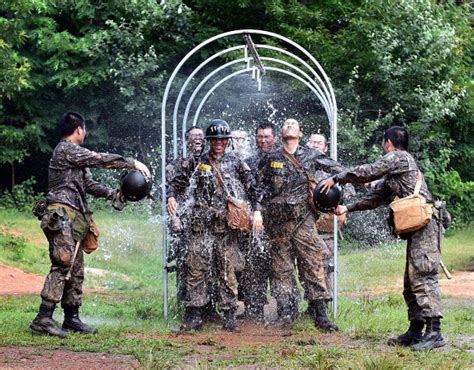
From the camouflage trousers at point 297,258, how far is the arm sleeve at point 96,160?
5.97ft

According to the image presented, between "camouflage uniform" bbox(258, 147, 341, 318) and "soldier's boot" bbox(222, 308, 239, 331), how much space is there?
20.6 inches

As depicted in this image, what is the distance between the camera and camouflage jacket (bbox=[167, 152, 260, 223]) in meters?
10.6

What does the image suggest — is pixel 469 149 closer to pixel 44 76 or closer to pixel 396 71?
pixel 396 71

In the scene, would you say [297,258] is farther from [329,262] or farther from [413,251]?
[413,251]

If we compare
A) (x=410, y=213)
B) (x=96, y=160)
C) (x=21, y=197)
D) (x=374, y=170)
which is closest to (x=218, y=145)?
(x=96, y=160)

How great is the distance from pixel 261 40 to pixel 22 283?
29.8 ft

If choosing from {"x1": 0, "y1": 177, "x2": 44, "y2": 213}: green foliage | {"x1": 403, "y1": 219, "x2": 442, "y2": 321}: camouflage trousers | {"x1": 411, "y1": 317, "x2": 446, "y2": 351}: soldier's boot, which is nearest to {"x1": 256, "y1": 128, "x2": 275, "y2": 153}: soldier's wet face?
{"x1": 403, "y1": 219, "x2": 442, "y2": 321}: camouflage trousers

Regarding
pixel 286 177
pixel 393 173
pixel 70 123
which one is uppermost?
pixel 70 123

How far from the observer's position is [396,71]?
2094 cm

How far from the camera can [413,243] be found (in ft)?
31.1

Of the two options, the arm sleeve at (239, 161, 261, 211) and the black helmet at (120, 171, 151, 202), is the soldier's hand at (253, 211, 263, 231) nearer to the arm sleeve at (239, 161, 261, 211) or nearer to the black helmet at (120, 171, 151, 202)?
the arm sleeve at (239, 161, 261, 211)

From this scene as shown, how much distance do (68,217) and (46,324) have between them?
1.02m

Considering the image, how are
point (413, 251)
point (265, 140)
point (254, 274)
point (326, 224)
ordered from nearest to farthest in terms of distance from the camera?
1. point (413, 251)
2. point (254, 274)
3. point (265, 140)
4. point (326, 224)

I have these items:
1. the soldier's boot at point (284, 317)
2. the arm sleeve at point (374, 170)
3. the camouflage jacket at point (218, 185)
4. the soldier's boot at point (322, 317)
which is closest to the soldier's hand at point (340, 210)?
the arm sleeve at point (374, 170)
